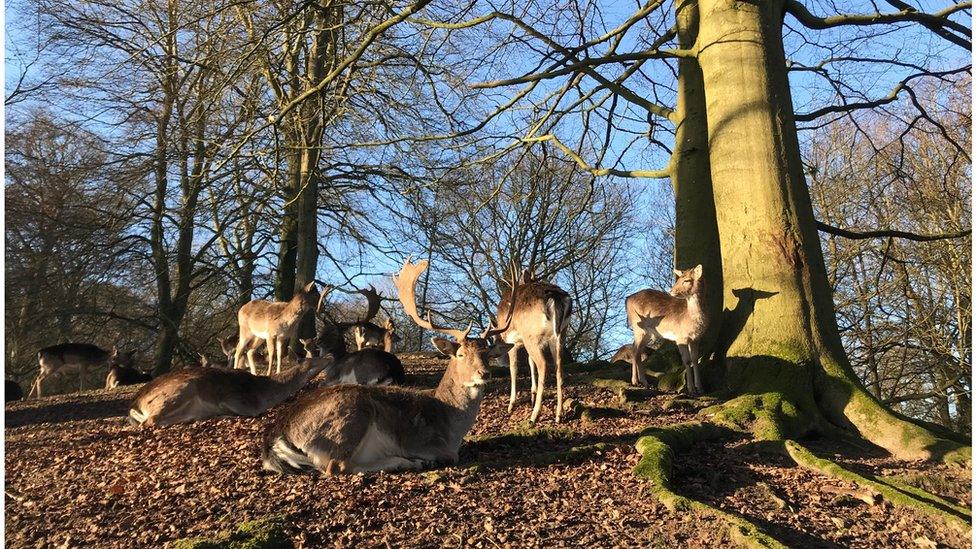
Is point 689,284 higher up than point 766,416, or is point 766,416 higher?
point 689,284

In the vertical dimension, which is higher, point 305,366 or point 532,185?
point 532,185

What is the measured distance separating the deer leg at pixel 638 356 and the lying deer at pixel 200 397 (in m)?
4.47

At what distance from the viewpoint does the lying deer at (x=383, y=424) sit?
18.1 feet

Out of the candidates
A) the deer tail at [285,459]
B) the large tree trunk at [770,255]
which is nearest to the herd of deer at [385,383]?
the deer tail at [285,459]

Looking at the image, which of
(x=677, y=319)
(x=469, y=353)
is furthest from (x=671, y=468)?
(x=677, y=319)

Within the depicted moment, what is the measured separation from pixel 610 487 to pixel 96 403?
8703 mm

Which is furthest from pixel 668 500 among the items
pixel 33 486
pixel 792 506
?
pixel 33 486

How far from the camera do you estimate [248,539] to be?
4.07 m

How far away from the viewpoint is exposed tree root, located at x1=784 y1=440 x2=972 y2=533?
182 inches

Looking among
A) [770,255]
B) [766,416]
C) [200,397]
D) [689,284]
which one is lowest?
[766,416]

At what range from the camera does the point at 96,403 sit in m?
10.7

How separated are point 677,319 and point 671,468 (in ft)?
12.8

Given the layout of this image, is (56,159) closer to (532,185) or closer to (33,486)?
(532,185)

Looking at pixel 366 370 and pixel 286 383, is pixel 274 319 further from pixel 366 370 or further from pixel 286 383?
pixel 286 383
